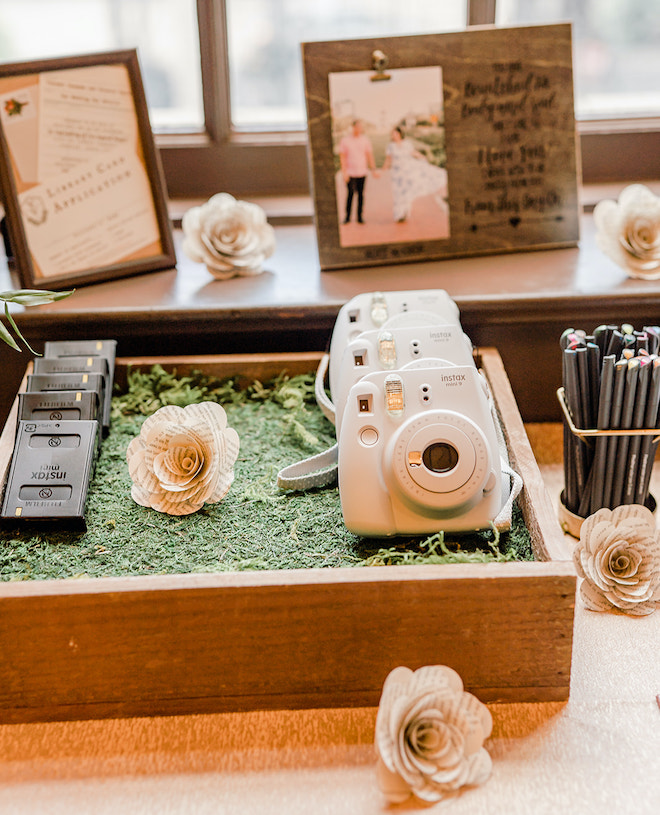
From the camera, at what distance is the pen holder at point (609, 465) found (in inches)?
31.8

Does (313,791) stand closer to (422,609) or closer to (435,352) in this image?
(422,609)

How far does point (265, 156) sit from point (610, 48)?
61 centimetres

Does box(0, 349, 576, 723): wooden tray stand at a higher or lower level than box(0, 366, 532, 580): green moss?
lower

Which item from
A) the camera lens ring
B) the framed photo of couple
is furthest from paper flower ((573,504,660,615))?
the framed photo of couple

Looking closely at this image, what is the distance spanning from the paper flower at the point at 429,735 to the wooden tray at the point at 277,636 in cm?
4

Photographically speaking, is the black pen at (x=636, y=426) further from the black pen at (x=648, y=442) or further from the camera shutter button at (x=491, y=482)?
the camera shutter button at (x=491, y=482)

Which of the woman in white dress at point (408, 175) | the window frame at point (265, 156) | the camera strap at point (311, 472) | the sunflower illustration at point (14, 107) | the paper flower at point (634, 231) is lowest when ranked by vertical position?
the camera strap at point (311, 472)

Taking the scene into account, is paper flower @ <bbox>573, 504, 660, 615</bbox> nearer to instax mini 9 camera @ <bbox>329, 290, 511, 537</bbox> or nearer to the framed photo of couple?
instax mini 9 camera @ <bbox>329, 290, 511, 537</bbox>

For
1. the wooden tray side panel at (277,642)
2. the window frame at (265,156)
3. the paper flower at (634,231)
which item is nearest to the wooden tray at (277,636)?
the wooden tray side panel at (277,642)

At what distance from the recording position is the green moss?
72 cm

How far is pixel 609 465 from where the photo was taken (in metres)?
0.82

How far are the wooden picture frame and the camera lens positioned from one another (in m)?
0.60

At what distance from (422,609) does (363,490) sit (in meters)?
0.13

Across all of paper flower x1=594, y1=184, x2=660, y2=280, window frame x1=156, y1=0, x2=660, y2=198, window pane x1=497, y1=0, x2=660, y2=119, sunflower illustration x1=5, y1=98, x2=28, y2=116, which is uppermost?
window pane x1=497, y1=0, x2=660, y2=119
